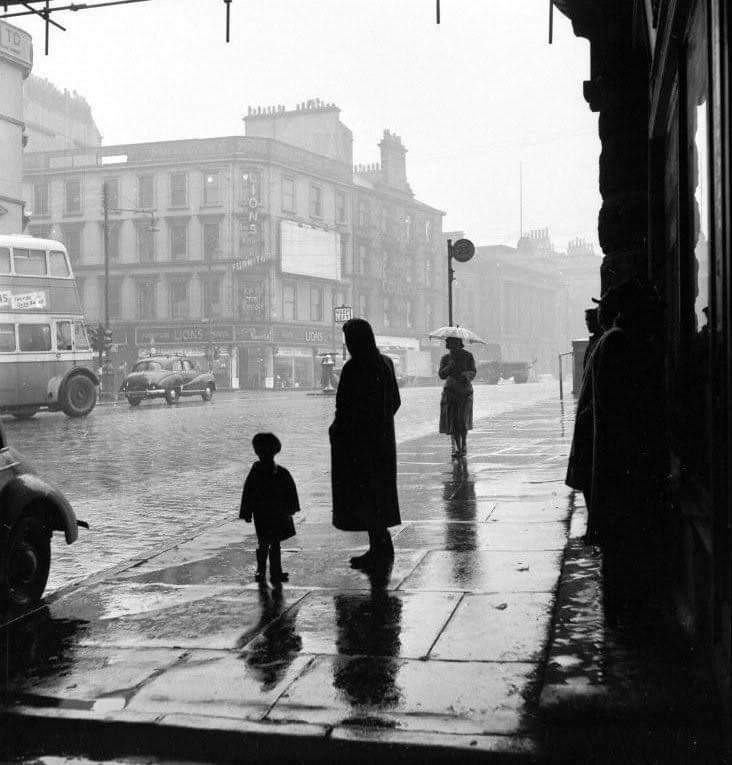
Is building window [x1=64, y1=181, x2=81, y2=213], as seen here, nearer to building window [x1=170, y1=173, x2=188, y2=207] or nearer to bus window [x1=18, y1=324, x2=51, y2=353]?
building window [x1=170, y1=173, x2=188, y2=207]

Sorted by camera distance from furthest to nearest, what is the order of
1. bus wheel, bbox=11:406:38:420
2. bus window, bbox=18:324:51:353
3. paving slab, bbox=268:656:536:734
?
bus wheel, bbox=11:406:38:420, bus window, bbox=18:324:51:353, paving slab, bbox=268:656:536:734

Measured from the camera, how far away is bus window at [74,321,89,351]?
89.0 ft

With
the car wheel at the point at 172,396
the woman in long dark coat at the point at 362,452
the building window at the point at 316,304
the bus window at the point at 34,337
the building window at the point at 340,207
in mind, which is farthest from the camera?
the building window at the point at 340,207

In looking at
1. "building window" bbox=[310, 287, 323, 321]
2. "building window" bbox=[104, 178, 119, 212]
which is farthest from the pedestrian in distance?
"building window" bbox=[104, 178, 119, 212]

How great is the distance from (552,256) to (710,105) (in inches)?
4555

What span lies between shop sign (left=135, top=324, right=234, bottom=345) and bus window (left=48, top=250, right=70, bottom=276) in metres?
28.8

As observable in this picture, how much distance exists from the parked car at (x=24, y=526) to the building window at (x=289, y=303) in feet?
176

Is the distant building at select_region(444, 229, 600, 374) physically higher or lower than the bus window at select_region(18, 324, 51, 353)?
higher

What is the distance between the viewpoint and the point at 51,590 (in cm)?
599

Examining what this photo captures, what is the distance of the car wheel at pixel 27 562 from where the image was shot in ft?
17.1

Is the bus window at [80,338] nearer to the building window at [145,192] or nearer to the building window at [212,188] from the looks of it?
the building window at [212,188]

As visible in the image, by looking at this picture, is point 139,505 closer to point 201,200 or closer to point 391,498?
point 391,498

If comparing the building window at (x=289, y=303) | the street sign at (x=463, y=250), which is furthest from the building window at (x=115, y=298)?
the street sign at (x=463, y=250)

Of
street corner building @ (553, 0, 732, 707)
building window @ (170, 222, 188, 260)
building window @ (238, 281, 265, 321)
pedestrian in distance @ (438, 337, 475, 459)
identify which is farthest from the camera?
building window @ (170, 222, 188, 260)
